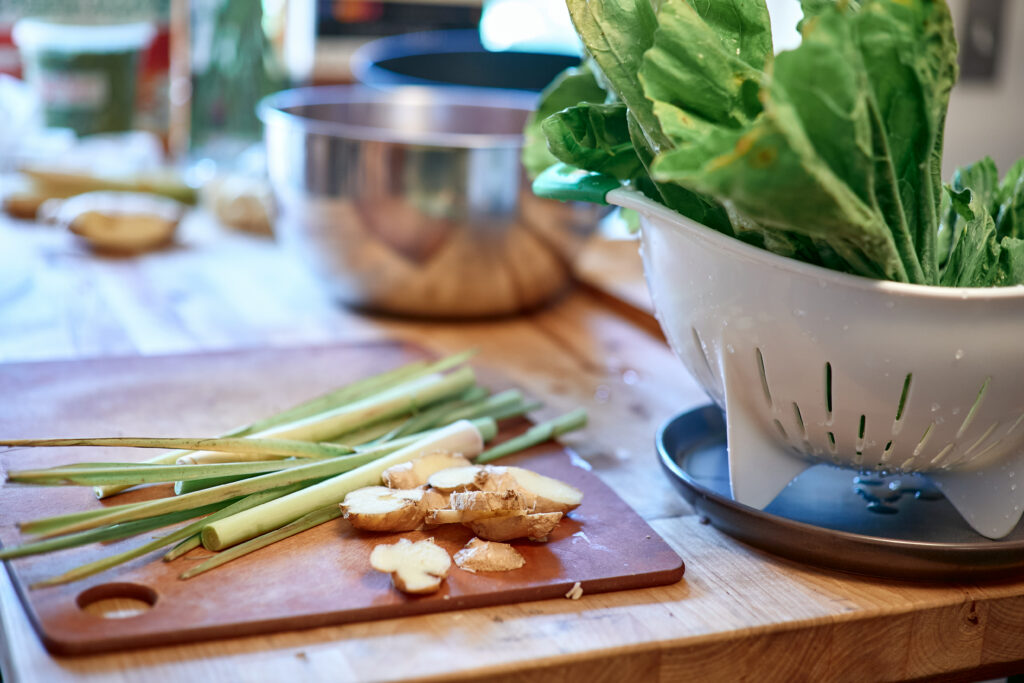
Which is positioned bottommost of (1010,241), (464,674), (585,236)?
(464,674)

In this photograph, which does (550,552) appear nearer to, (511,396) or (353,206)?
(511,396)

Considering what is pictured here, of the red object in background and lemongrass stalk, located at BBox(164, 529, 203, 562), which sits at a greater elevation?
the red object in background

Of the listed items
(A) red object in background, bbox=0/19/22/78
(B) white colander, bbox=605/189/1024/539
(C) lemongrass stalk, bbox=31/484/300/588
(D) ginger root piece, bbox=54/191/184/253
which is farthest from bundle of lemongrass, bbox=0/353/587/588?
(A) red object in background, bbox=0/19/22/78

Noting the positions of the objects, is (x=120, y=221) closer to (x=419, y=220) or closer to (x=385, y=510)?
(x=419, y=220)

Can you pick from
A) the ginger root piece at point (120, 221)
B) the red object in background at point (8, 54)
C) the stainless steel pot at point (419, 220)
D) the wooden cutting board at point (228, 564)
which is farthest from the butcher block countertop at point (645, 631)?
the red object in background at point (8, 54)

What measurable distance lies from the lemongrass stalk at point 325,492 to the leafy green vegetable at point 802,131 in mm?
250

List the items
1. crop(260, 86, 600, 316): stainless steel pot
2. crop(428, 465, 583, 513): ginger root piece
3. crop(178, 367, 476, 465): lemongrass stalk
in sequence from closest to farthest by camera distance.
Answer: crop(428, 465, 583, 513): ginger root piece
crop(178, 367, 476, 465): lemongrass stalk
crop(260, 86, 600, 316): stainless steel pot

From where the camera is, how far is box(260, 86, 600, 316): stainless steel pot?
1304mm

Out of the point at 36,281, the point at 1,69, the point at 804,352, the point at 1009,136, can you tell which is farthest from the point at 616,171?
the point at 1009,136

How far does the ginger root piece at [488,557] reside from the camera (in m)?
0.72

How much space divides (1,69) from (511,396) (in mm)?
2083

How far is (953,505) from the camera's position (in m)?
0.80

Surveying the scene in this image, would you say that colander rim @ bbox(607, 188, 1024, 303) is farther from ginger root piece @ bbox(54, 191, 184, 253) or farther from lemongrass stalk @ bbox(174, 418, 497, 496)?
ginger root piece @ bbox(54, 191, 184, 253)

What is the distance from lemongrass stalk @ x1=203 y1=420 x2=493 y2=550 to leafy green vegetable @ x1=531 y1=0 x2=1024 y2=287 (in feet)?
0.82
